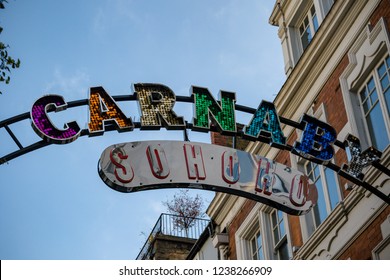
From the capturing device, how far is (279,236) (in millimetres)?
20297

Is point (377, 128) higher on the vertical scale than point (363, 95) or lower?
lower

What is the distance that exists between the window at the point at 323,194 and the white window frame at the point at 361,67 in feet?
4.04

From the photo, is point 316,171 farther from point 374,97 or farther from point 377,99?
point 377,99

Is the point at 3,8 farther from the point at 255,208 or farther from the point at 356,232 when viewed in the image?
the point at 255,208

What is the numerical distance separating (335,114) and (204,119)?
5.21 meters

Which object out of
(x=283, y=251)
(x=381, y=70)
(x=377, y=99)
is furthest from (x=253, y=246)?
(x=381, y=70)

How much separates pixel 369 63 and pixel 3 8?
752 centimetres

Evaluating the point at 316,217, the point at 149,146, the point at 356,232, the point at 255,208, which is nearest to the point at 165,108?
the point at 149,146

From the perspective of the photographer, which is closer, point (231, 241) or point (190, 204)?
point (231, 241)

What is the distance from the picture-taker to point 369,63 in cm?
1703

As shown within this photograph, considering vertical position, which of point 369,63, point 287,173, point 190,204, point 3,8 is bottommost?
point 287,173

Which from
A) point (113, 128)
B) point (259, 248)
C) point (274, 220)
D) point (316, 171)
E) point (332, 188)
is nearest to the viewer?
point (113, 128)

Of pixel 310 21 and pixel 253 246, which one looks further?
pixel 253 246
